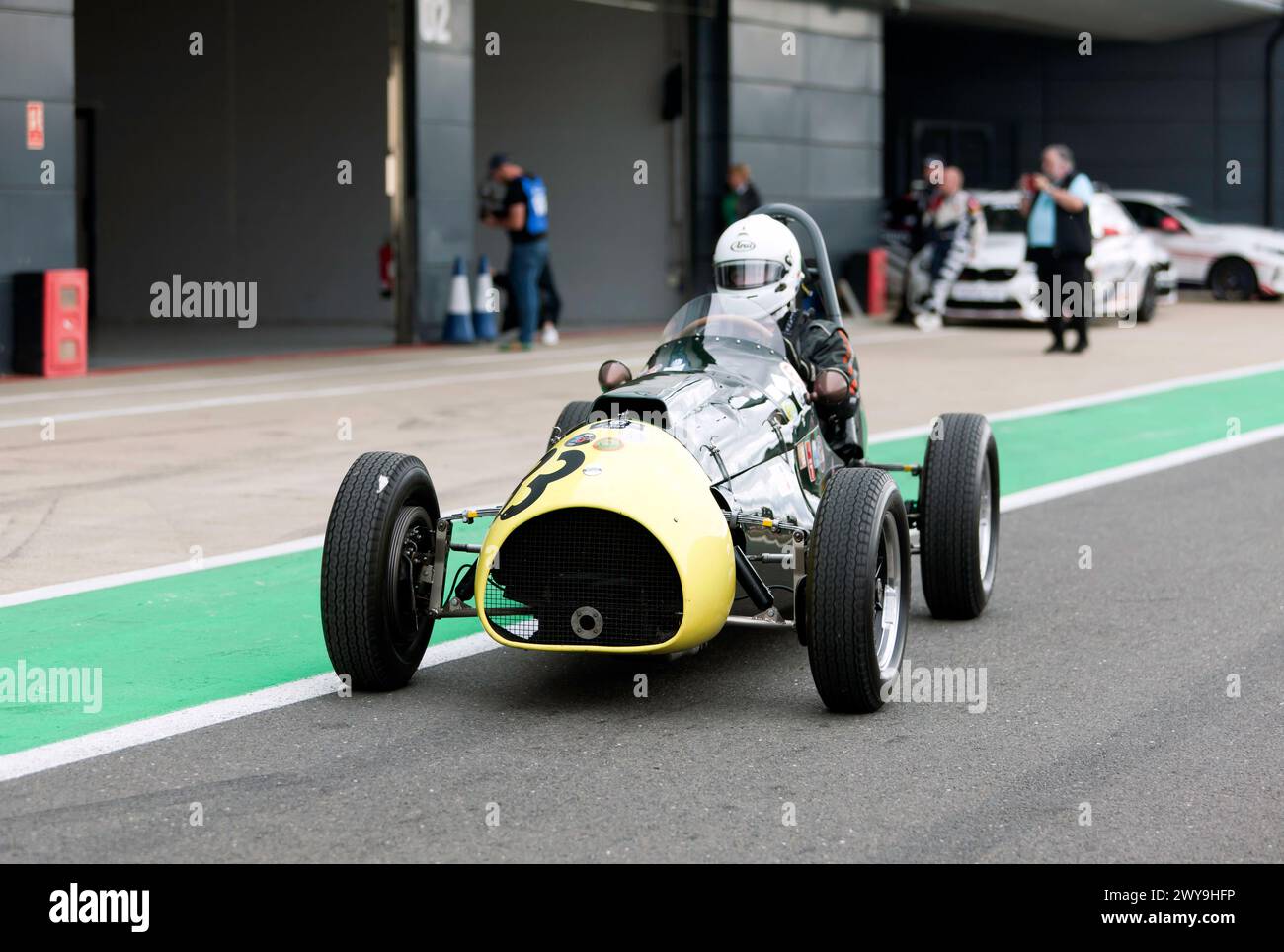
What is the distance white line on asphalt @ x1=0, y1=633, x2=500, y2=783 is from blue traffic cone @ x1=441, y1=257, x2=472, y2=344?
13.5 metres

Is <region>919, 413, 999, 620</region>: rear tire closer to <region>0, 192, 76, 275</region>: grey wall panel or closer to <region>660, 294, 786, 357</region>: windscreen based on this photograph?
<region>660, 294, 786, 357</region>: windscreen

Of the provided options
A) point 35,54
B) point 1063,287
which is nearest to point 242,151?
point 35,54

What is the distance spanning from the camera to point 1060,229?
18.8 meters

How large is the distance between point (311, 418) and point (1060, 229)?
8240 mm

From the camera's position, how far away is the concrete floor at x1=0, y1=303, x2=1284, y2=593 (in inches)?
376

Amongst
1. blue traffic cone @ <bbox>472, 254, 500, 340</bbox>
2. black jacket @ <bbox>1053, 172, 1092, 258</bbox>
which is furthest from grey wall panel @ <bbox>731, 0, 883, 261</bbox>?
black jacket @ <bbox>1053, 172, 1092, 258</bbox>

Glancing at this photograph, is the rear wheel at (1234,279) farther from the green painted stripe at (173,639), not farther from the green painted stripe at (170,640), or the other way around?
Answer: the green painted stripe at (170,640)

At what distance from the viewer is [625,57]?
24828 millimetres

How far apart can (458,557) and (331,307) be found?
54.1 feet

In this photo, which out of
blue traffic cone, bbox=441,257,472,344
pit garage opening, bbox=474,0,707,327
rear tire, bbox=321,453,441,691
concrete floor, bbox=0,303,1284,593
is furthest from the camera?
pit garage opening, bbox=474,0,707,327
